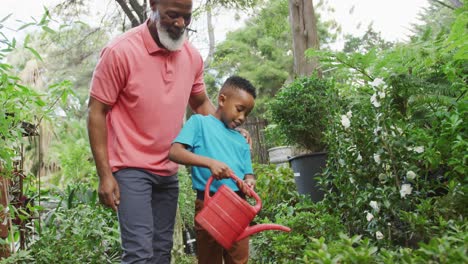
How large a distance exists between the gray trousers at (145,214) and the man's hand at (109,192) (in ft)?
0.08

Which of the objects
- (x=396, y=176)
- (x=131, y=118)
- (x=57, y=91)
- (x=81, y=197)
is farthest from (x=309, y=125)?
(x=81, y=197)

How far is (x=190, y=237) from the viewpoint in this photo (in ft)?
24.8

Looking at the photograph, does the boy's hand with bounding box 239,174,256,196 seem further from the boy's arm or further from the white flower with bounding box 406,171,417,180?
the white flower with bounding box 406,171,417,180

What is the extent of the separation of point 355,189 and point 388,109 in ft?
1.83

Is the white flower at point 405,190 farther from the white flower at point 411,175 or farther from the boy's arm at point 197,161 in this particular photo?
the boy's arm at point 197,161

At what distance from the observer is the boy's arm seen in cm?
250

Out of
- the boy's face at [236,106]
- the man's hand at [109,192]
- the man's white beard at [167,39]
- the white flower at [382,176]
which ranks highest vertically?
the man's white beard at [167,39]

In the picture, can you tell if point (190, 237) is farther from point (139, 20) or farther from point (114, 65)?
point (114, 65)

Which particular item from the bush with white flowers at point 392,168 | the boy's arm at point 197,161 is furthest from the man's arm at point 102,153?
the bush with white flowers at point 392,168

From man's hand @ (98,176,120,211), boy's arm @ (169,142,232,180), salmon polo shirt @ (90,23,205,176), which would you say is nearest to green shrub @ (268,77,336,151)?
salmon polo shirt @ (90,23,205,176)

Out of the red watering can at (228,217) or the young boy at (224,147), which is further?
the young boy at (224,147)

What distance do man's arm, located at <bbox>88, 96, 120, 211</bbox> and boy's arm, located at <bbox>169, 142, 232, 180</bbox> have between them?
30 centimetres

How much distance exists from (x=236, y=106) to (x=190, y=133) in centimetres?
29

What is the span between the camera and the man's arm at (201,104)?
3083 mm
